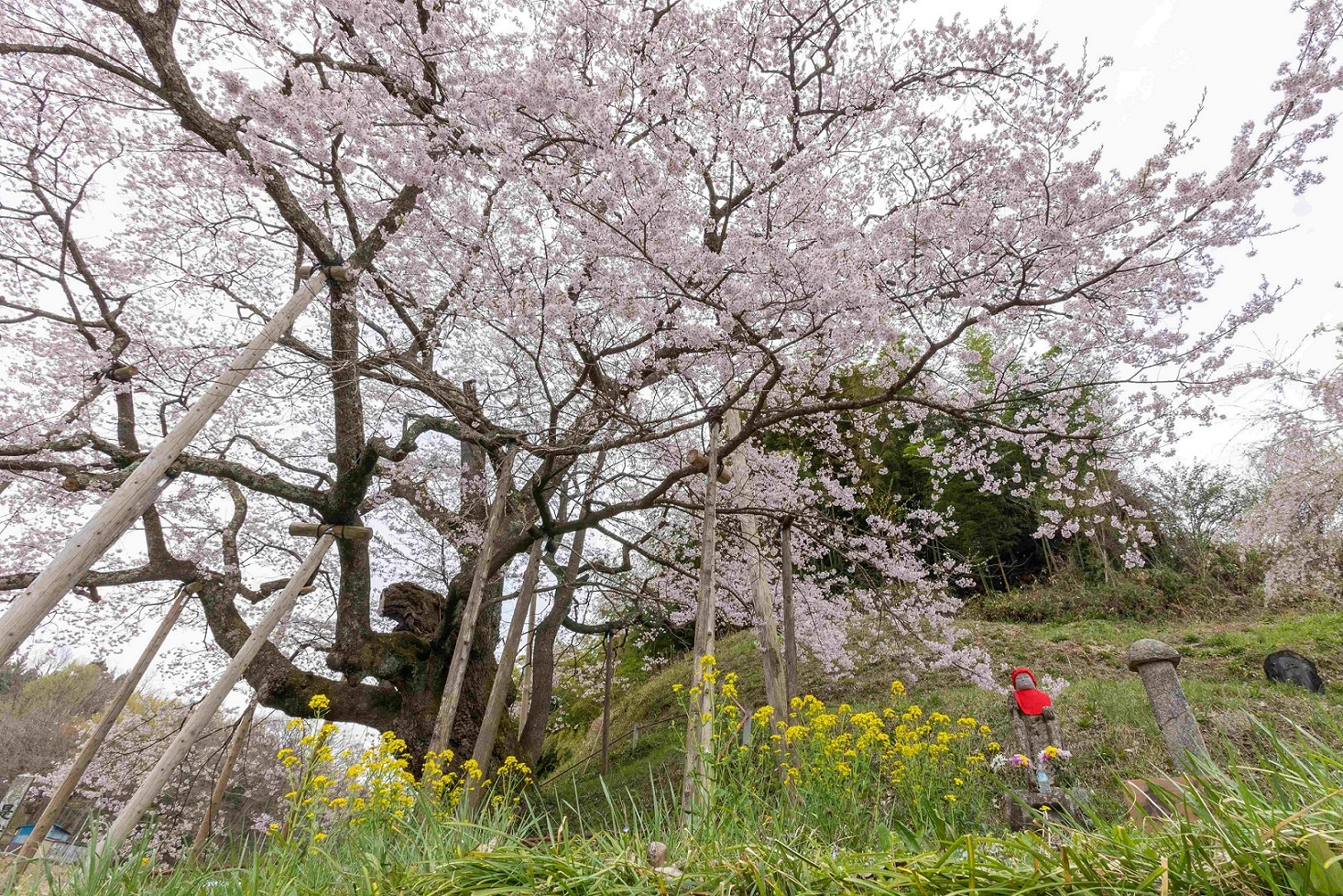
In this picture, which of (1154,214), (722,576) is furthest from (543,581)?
(1154,214)

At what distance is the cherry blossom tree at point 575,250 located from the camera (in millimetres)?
5324

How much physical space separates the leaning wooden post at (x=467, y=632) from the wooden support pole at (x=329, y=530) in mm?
2237

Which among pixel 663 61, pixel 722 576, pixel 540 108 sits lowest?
pixel 722 576

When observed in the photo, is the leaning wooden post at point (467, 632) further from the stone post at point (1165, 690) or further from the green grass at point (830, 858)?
the stone post at point (1165, 690)

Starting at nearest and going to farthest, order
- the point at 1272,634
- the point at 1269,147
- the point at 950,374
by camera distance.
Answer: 1. the point at 1269,147
2. the point at 950,374
3. the point at 1272,634

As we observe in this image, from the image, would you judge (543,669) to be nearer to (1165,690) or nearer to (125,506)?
(125,506)

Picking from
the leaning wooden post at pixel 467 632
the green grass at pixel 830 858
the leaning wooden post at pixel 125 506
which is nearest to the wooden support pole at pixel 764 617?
the leaning wooden post at pixel 467 632

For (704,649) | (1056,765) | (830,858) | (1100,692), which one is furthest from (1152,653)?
(830,858)

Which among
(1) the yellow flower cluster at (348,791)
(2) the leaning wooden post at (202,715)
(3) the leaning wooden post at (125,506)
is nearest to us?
(1) the yellow flower cluster at (348,791)

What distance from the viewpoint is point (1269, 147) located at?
4637 mm

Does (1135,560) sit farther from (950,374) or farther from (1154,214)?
(1154,214)

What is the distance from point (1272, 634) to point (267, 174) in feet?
49.7

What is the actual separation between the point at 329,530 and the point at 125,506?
2.11 m

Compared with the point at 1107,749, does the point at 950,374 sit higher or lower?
higher
